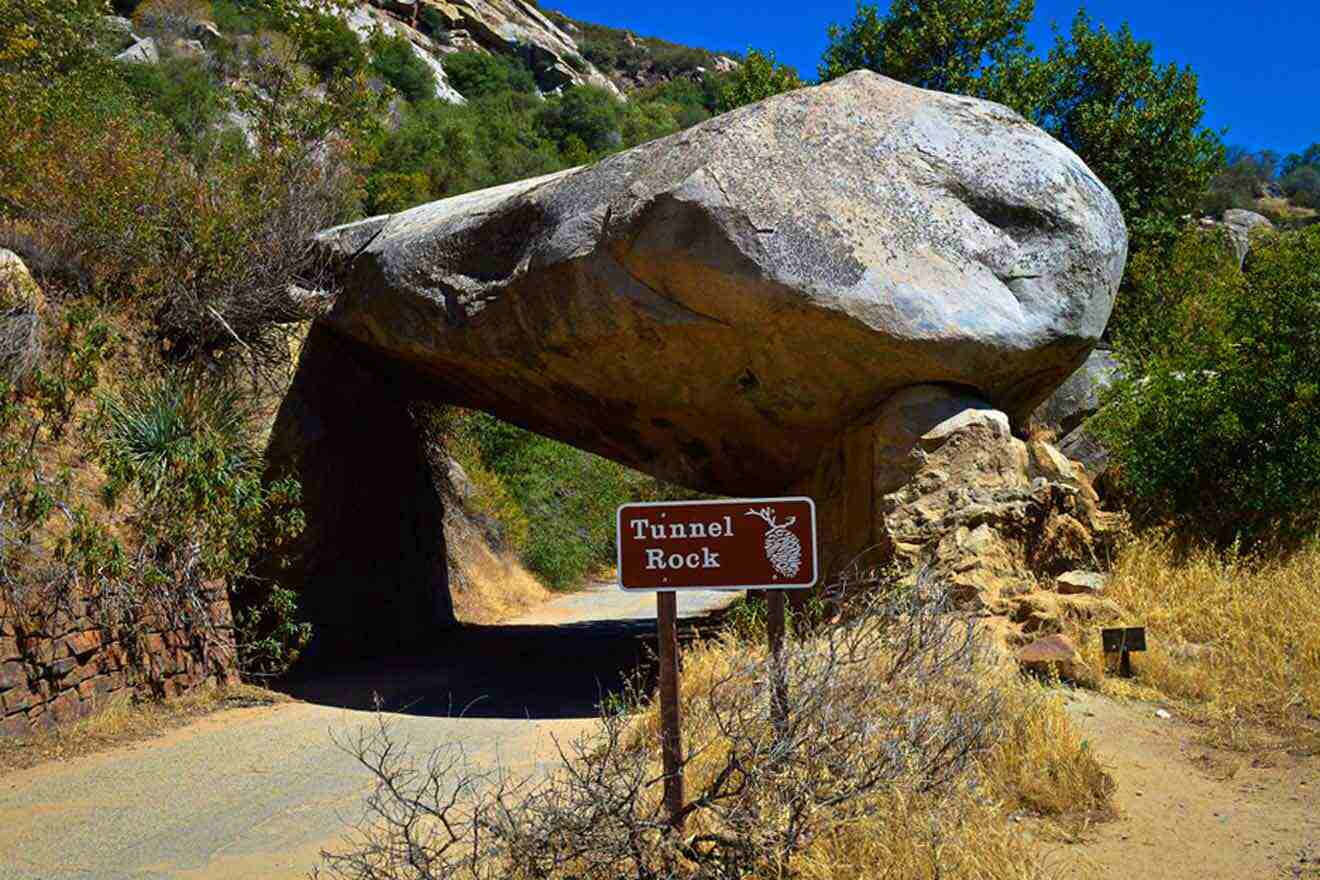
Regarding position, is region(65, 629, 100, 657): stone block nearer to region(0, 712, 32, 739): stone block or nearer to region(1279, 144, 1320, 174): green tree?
region(0, 712, 32, 739): stone block

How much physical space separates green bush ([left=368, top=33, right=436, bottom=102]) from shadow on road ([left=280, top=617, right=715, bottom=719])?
1392 inches

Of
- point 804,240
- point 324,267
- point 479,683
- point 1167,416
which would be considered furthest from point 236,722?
point 1167,416

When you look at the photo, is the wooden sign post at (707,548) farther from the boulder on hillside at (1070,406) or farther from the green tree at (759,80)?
the green tree at (759,80)

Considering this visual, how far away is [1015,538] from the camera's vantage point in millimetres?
8539

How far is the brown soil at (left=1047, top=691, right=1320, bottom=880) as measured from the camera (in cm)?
464

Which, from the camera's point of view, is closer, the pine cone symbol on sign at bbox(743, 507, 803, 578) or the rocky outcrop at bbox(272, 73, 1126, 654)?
the pine cone symbol on sign at bbox(743, 507, 803, 578)

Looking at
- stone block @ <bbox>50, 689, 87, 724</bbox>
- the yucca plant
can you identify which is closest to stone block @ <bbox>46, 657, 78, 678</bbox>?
stone block @ <bbox>50, 689, 87, 724</bbox>

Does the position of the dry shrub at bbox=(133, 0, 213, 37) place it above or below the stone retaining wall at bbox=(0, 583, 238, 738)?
above

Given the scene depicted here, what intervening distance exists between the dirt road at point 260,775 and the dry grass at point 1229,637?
407cm

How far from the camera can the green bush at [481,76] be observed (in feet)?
183

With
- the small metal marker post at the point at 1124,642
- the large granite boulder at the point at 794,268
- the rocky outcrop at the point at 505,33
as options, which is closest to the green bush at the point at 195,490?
the large granite boulder at the point at 794,268

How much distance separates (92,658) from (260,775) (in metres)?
2.08

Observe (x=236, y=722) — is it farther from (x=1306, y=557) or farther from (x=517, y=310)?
(x=1306, y=557)

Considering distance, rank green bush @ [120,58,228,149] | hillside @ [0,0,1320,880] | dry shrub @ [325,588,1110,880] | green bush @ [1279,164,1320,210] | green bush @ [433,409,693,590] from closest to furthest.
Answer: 1. dry shrub @ [325,588,1110,880]
2. hillside @ [0,0,1320,880]
3. green bush @ [433,409,693,590]
4. green bush @ [120,58,228,149]
5. green bush @ [1279,164,1320,210]
